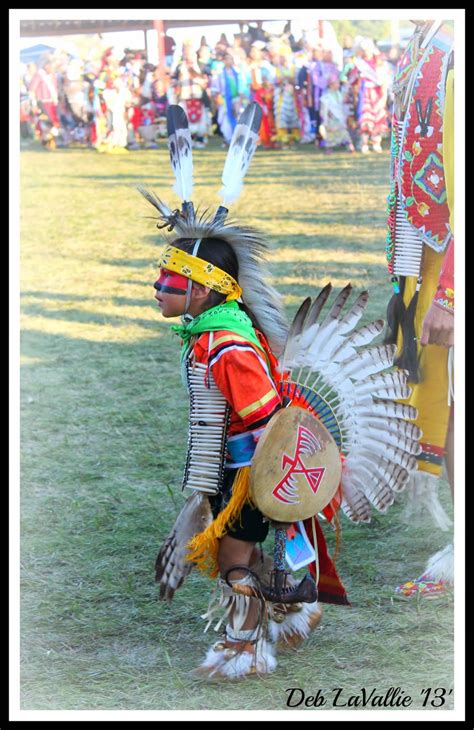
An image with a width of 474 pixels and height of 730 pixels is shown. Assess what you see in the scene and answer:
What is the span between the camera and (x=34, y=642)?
3.34 m

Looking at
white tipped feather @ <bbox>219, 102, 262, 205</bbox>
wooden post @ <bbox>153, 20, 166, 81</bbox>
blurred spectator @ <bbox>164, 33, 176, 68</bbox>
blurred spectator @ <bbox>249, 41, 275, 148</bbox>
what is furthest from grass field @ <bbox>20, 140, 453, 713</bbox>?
blurred spectator @ <bbox>164, 33, 176, 68</bbox>

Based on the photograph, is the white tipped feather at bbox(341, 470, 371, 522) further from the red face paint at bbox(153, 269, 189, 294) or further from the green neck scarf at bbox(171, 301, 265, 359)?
the red face paint at bbox(153, 269, 189, 294)

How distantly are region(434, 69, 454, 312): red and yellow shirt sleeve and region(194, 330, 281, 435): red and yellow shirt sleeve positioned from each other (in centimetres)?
86

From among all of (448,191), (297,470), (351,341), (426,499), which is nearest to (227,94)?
(426,499)

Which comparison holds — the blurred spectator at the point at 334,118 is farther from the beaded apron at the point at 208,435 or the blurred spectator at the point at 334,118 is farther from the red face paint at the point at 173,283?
the beaded apron at the point at 208,435

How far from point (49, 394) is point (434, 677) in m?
3.28

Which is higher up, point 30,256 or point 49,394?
point 30,256

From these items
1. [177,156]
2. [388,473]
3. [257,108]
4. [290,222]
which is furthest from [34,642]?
[290,222]

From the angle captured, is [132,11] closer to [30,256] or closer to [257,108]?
[257,108]

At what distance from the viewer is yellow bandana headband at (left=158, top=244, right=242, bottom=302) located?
2.94 meters

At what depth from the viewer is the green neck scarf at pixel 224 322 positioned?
2.90 m

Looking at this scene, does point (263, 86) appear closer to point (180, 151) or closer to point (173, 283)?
point (180, 151)

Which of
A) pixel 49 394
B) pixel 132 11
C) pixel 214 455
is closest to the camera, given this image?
pixel 214 455

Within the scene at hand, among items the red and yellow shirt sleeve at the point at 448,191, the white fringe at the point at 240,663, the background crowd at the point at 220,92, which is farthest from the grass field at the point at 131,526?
the background crowd at the point at 220,92
